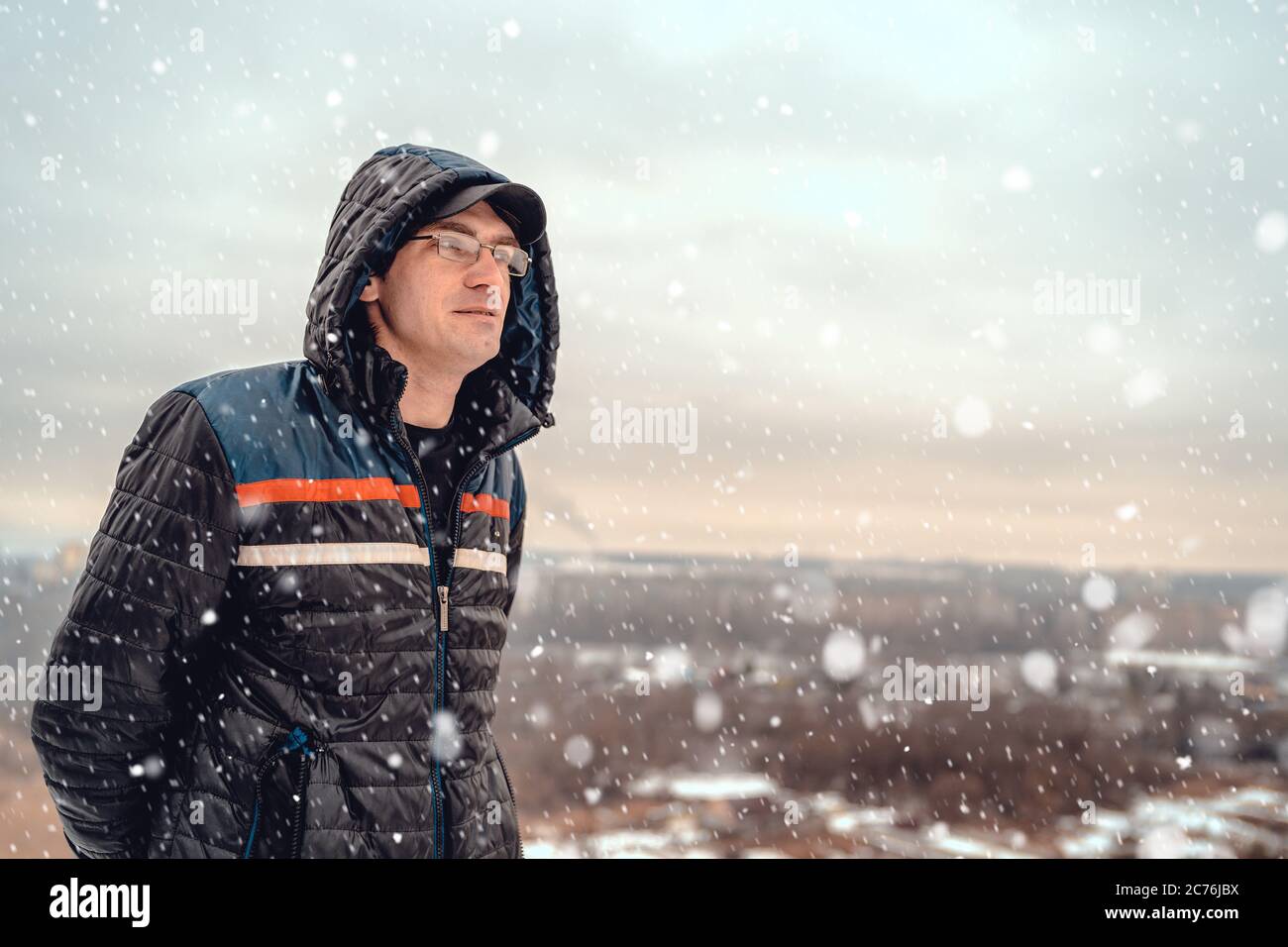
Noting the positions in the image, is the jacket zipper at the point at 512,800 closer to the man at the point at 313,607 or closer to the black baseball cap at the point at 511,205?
the man at the point at 313,607

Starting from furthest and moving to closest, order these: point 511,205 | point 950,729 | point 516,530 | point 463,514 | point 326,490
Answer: point 950,729 → point 516,530 → point 511,205 → point 463,514 → point 326,490

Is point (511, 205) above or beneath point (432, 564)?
above

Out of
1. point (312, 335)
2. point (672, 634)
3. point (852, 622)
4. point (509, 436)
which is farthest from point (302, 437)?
point (852, 622)

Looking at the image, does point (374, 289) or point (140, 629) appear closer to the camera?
point (140, 629)

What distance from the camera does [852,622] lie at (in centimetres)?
2075

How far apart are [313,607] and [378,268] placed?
30.9 inches

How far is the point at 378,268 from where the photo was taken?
2059mm

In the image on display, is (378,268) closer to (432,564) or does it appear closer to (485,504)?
(485,504)

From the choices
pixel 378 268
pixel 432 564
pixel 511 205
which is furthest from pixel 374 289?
pixel 432 564

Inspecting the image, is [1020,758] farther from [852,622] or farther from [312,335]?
[312,335]

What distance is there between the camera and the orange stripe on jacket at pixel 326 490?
1.71 metres

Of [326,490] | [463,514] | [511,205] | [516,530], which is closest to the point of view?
[326,490]
